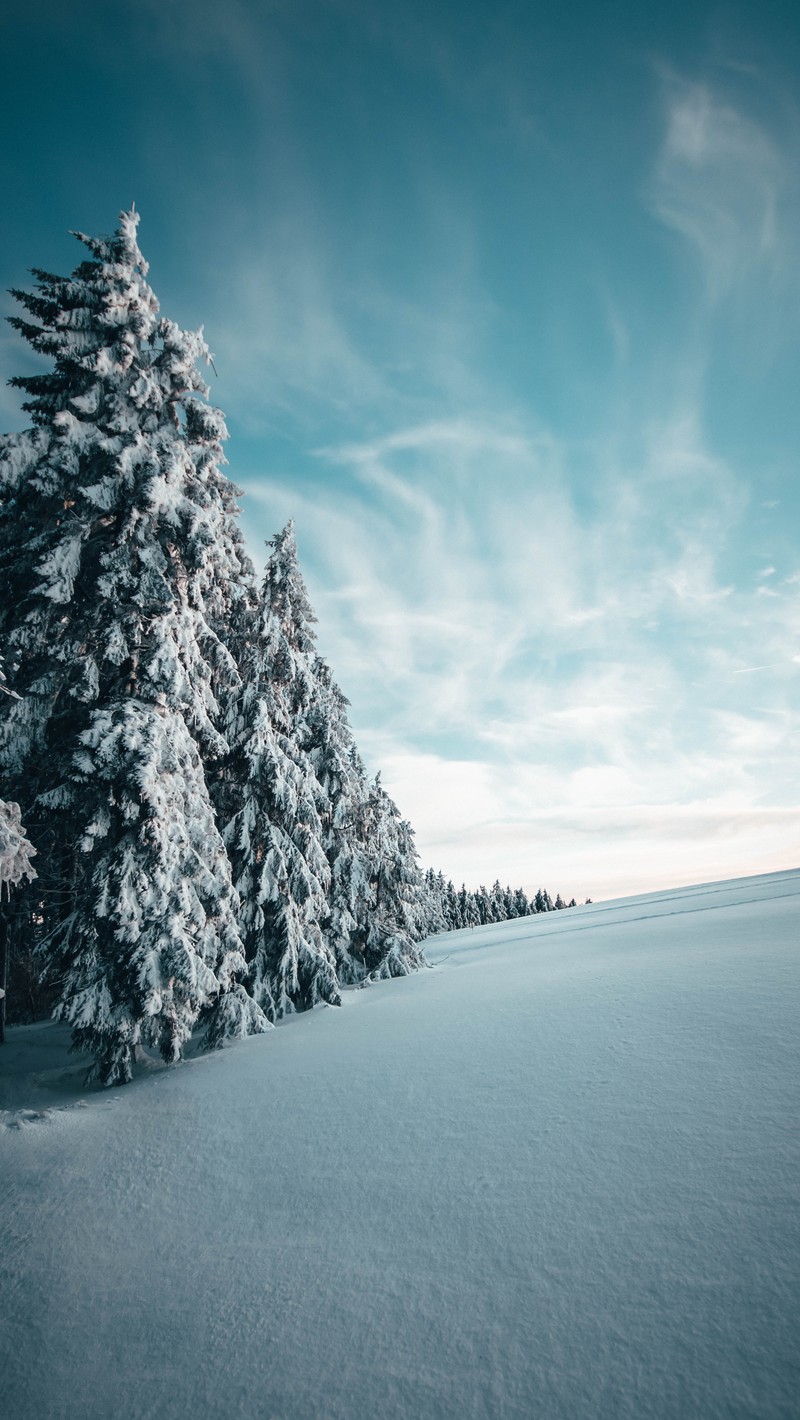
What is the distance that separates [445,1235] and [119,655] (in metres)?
9.00

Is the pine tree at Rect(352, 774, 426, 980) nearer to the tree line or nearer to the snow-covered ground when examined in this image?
the tree line

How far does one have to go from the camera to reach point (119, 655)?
367 inches

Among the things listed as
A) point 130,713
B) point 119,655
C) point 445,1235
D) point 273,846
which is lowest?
point 445,1235

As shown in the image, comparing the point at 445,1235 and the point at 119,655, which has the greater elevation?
the point at 119,655

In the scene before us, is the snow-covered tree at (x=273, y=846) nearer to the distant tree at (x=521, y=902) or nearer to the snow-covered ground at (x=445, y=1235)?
the snow-covered ground at (x=445, y=1235)

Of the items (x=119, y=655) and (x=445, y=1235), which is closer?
(x=445, y=1235)

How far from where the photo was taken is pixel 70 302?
10.5 meters

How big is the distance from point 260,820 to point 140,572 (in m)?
6.57

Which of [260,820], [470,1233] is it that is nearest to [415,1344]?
[470,1233]

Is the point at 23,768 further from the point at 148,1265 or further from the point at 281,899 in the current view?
the point at 148,1265

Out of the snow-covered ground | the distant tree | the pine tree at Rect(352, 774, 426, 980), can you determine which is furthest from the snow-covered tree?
the distant tree

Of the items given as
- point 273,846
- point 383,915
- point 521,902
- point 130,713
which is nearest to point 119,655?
point 130,713

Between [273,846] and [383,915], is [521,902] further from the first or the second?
[273,846]

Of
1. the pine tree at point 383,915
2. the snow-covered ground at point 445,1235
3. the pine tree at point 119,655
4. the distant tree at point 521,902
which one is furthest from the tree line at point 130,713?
the distant tree at point 521,902
